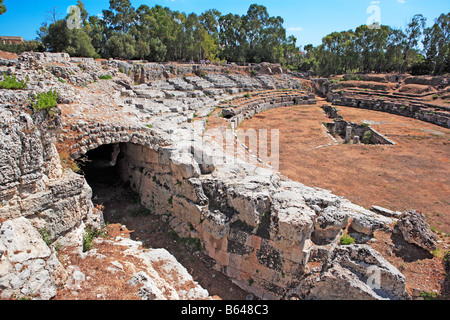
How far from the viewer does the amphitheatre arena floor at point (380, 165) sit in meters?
11.8

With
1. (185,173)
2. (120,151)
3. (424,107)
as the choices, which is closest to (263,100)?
(424,107)

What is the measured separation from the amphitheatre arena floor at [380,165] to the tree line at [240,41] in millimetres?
20733

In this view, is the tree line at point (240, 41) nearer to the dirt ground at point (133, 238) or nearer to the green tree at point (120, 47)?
the green tree at point (120, 47)

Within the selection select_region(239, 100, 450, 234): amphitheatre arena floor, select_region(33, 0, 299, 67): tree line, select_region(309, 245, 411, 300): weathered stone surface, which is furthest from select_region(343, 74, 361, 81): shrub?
select_region(309, 245, 411, 300): weathered stone surface

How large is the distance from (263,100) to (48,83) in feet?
80.2

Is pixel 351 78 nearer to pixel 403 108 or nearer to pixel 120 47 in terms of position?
pixel 403 108

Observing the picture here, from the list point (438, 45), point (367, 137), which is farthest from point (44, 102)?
point (438, 45)

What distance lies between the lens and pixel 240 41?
54062 mm

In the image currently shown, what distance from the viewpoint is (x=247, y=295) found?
7160 mm

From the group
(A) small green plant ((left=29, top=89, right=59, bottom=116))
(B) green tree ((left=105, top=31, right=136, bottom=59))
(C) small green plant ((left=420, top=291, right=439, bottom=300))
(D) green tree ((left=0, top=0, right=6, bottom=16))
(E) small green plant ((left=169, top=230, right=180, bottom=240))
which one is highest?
(D) green tree ((left=0, top=0, right=6, bottom=16))

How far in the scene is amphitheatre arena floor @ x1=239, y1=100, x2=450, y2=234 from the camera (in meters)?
11.8

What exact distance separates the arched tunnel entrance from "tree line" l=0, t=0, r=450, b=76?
719 inches

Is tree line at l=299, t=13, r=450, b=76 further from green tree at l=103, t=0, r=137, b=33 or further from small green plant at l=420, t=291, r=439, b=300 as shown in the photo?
small green plant at l=420, t=291, r=439, b=300

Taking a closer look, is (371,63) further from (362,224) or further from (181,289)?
(181,289)
